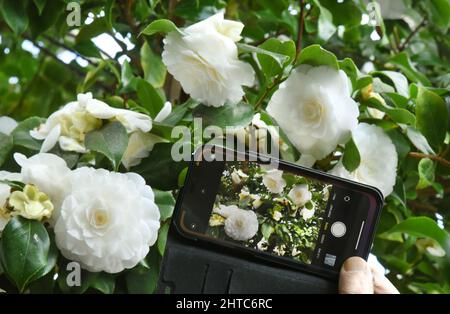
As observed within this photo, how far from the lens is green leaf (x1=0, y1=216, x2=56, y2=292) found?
54cm

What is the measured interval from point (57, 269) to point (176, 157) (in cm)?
14

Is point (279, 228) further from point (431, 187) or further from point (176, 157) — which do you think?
point (431, 187)

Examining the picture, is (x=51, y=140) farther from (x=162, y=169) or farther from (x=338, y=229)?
(x=338, y=229)

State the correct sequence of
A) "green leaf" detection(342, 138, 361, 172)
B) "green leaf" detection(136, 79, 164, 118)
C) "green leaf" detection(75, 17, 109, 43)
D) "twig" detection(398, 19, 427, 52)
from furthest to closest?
"twig" detection(398, 19, 427, 52), "green leaf" detection(75, 17, 109, 43), "green leaf" detection(136, 79, 164, 118), "green leaf" detection(342, 138, 361, 172)

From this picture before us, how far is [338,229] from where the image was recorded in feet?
1.92

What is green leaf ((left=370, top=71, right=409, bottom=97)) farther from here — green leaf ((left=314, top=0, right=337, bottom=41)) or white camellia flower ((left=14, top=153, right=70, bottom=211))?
white camellia flower ((left=14, top=153, right=70, bottom=211))

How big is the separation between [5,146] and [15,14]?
0.16m

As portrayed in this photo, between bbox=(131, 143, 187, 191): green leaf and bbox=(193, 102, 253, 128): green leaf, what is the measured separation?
0.04m

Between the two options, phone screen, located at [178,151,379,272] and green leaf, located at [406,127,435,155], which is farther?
green leaf, located at [406,127,435,155]

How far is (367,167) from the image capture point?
67 cm

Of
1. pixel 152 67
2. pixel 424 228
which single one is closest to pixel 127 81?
pixel 152 67

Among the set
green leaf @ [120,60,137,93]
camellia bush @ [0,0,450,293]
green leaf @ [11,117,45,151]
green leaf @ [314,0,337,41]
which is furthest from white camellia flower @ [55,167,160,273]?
green leaf @ [314,0,337,41]
